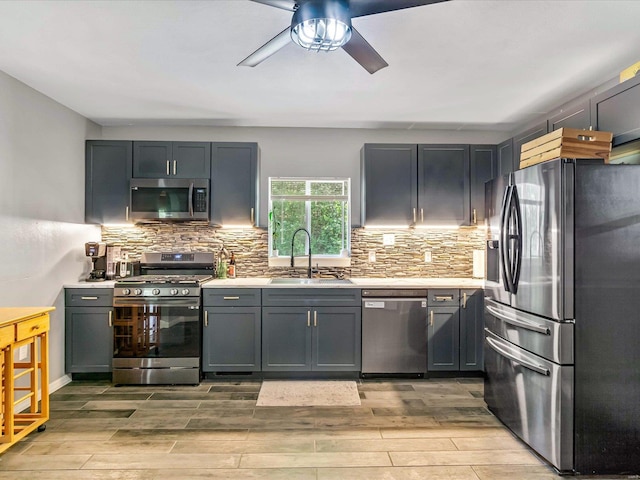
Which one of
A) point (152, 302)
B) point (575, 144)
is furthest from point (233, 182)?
point (575, 144)

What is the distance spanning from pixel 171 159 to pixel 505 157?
331 centimetres

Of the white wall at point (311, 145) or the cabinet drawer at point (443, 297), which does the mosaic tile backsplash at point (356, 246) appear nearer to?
the white wall at point (311, 145)

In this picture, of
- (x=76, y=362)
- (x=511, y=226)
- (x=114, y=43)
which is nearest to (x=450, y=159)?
(x=511, y=226)

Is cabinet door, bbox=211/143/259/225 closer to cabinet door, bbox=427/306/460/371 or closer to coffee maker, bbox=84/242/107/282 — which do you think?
coffee maker, bbox=84/242/107/282

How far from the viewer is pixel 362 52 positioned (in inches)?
79.6

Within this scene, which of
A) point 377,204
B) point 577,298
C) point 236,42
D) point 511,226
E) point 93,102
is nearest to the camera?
point 577,298

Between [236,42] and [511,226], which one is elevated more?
[236,42]

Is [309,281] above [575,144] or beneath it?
beneath

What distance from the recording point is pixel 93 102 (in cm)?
343

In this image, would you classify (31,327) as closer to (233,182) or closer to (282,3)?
(233,182)

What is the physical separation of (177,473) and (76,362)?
1955mm

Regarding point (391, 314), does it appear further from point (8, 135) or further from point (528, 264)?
point (8, 135)

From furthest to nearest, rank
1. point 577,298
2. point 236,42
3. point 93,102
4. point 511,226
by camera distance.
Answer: point 93,102 → point 511,226 → point 236,42 → point 577,298

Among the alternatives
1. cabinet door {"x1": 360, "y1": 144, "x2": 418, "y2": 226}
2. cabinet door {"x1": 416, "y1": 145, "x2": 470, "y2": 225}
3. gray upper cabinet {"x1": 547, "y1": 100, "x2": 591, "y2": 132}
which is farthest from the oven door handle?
gray upper cabinet {"x1": 547, "y1": 100, "x2": 591, "y2": 132}
